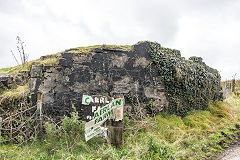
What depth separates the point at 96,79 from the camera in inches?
236

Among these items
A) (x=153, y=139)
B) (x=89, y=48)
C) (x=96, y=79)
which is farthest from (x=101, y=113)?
(x=89, y=48)

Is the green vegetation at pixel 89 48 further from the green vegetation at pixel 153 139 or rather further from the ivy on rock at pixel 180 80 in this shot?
the green vegetation at pixel 153 139

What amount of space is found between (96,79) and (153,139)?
9.64 feet

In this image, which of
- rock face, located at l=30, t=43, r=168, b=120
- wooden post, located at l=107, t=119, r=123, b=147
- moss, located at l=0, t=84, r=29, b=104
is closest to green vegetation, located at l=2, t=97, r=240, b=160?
wooden post, located at l=107, t=119, r=123, b=147

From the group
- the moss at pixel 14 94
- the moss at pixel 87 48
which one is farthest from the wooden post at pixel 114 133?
the moss at pixel 14 94

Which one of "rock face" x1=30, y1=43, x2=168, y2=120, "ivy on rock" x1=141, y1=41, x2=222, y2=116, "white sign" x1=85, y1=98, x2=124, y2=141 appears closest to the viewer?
"white sign" x1=85, y1=98, x2=124, y2=141

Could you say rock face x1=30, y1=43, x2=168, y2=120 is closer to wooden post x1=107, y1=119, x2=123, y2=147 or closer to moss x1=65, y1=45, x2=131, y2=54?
moss x1=65, y1=45, x2=131, y2=54

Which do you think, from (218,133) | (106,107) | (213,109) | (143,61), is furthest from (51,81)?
(213,109)

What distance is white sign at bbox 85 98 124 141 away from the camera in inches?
142

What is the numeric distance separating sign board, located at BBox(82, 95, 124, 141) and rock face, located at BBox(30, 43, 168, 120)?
1.49m

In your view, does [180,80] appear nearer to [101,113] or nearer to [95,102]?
[95,102]

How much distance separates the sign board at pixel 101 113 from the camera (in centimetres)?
363

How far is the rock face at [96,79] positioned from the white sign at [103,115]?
1764 millimetres

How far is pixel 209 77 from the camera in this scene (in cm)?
898
